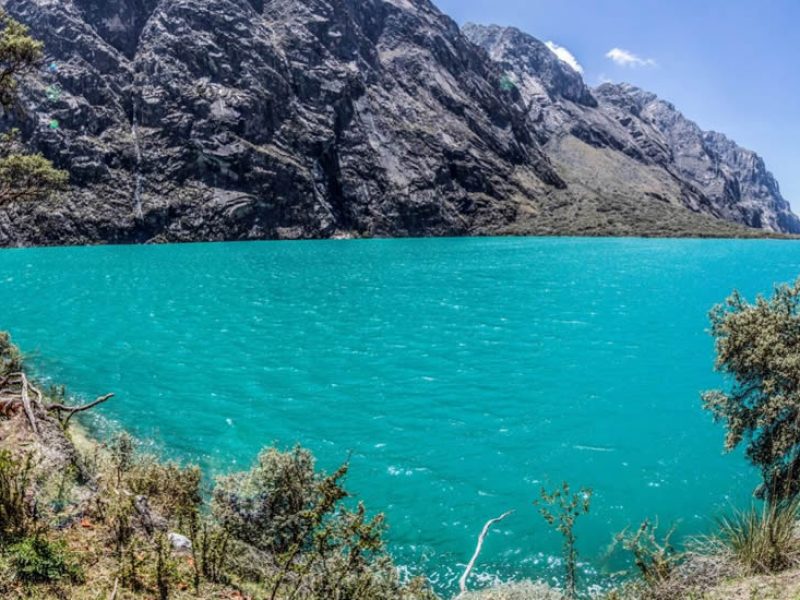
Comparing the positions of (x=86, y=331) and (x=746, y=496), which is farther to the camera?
(x=86, y=331)

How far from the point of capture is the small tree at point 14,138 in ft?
47.0

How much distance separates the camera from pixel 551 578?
40.2 feet

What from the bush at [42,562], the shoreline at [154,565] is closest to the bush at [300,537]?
the shoreline at [154,565]

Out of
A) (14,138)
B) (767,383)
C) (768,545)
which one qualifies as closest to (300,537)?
(768,545)

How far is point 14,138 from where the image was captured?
15930mm

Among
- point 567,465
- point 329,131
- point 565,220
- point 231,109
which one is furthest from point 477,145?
point 567,465

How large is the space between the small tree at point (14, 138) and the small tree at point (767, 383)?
739 inches

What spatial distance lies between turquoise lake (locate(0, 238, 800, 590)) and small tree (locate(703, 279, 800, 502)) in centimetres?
361

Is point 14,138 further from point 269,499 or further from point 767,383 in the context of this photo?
point 767,383

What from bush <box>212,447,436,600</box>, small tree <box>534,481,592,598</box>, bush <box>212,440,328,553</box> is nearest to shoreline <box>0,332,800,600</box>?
bush <box>212,447,436,600</box>

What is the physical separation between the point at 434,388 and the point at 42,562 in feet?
Answer: 67.8

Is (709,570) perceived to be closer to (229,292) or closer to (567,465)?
(567,465)

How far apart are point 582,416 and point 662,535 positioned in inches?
349

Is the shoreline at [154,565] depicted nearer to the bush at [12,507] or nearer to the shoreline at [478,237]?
the bush at [12,507]
